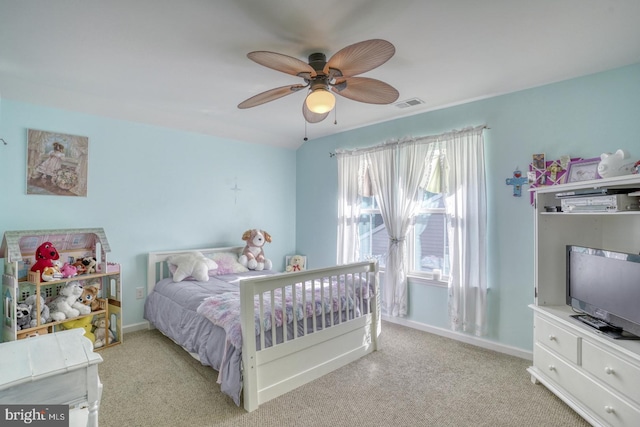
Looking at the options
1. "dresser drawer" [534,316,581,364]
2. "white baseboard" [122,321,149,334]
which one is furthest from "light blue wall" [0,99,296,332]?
"dresser drawer" [534,316,581,364]

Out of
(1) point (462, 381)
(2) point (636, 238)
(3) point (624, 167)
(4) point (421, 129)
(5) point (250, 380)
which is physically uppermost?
(4) point (421, 129)

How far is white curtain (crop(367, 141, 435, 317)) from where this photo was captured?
3434 millimetres

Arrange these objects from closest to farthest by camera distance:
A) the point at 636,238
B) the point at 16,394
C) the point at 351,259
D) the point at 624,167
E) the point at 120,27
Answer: the point at 16,394
the point at 120,27
the point at 624,167
the point at 636,238
the point at 351,259

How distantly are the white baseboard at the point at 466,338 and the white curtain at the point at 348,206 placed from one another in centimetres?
90

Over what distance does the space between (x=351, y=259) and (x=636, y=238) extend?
2.61m

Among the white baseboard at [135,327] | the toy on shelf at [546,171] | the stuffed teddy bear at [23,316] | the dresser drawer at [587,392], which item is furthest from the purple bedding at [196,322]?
the toy on shelf at [546,171]

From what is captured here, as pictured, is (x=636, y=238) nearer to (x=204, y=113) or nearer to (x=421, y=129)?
(x=421, y=129)

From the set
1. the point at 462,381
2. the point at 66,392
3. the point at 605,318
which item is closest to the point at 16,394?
the point at 66,392

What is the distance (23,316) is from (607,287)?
165 inches

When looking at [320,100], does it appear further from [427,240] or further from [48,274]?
[48,274]

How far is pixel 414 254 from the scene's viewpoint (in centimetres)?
359

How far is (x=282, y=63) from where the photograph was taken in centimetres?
179

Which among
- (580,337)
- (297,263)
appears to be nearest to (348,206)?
(297,263)

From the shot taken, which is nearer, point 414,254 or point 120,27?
point 120,27
